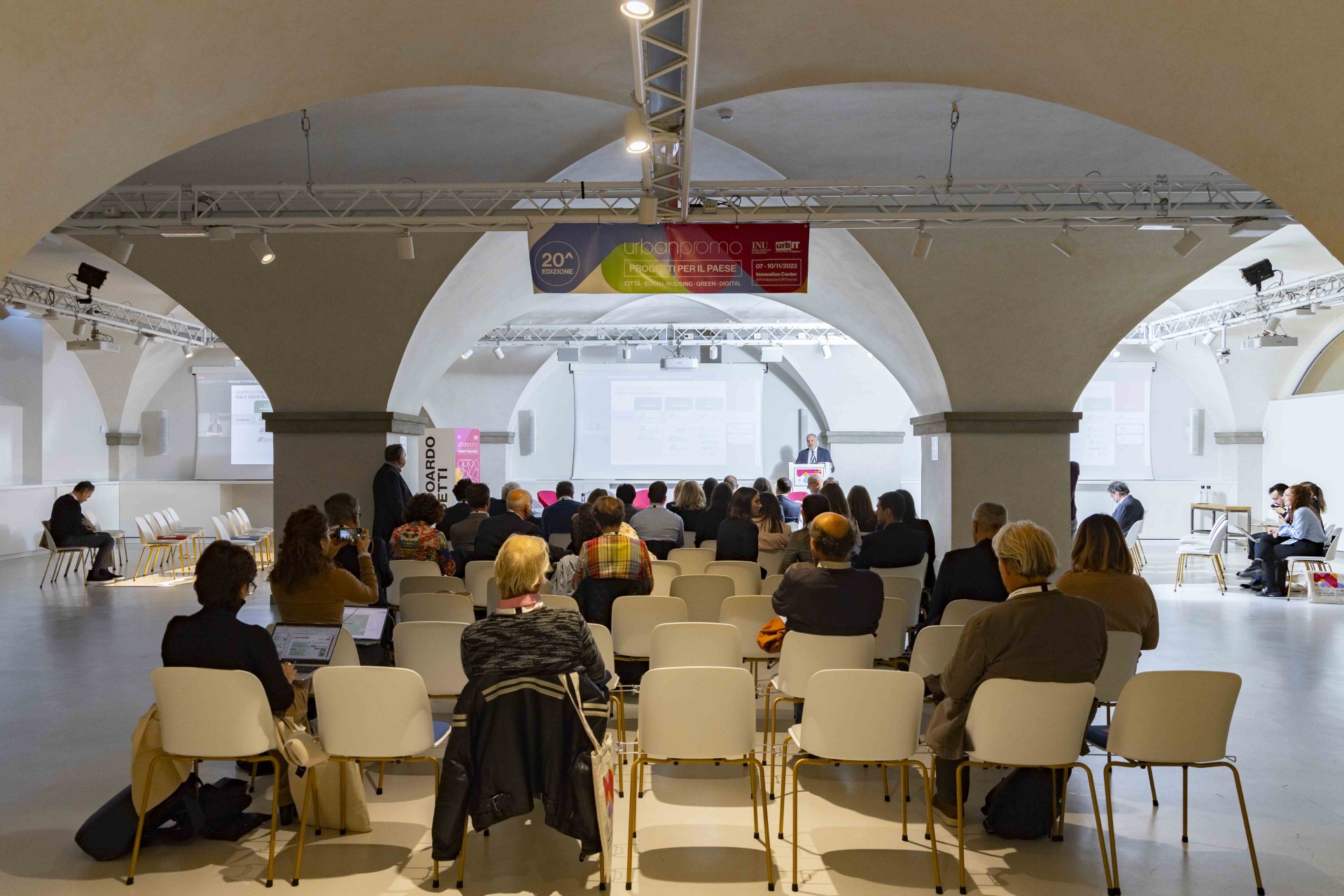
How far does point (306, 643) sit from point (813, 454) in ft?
46.4

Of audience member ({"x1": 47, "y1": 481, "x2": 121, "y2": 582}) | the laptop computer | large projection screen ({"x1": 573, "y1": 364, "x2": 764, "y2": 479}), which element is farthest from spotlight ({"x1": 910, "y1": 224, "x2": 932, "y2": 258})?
audience member ({"x1": 47, "y1": 481, "x2": 121, "y2": 582})

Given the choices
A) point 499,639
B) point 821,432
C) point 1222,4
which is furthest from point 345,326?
point 821,432

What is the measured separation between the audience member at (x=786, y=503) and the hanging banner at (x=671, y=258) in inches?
123

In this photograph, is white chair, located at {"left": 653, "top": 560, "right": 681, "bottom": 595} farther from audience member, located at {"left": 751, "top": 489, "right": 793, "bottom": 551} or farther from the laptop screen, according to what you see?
the laptop screen

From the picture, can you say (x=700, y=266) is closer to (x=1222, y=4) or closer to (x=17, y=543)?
(x=1222, y=4)

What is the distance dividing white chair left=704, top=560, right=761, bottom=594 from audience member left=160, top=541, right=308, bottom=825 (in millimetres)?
3416

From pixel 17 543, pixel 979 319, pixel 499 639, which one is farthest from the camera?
pixel 17 543

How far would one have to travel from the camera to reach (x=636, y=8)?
4223mm

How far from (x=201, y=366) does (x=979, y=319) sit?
646 inches

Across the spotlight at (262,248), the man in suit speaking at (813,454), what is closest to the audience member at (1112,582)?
the spotlight at (262,248)

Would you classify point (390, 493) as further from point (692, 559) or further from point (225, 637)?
point (225, 637)

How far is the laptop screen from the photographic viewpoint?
158 inches

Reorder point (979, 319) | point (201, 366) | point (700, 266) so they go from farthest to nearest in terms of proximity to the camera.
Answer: point (201, 366) < point (979, 319) < point (700, 266)

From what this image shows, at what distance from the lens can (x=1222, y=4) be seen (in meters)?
3.49
